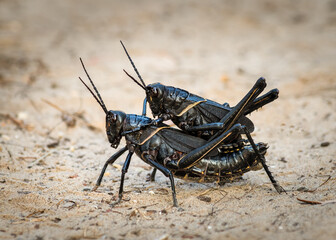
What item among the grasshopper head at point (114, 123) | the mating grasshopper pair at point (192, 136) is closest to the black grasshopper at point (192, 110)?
the mating grasshopper pair at point (192, 136)

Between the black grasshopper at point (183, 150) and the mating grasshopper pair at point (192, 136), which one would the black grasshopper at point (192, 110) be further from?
the black grasshopper at point (183, 150)

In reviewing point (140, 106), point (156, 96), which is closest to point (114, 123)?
point (156, 96)

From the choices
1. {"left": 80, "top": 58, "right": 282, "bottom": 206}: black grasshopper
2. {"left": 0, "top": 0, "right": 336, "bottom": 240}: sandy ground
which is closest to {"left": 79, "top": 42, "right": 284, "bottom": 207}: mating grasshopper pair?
{"left": 80, "top": 58, "right": 282, "bottom": 206}: black grasshopper

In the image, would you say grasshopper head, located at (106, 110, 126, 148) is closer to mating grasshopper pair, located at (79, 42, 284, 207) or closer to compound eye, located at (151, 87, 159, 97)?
mating grasshopper pair, located at (79, 42, 284, 207)

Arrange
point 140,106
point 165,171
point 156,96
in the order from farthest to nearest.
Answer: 1. point 140,106
2. point 156,96
3. point 165,171

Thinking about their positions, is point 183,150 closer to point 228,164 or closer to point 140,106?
point 228,164

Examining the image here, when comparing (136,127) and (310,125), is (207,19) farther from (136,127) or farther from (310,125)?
(136,127)
